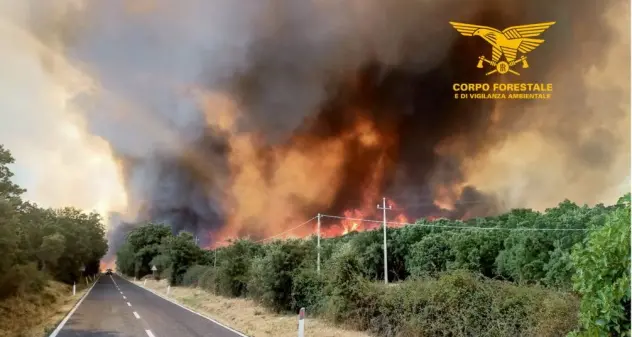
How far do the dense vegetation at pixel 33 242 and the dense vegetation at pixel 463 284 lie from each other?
8413 mm

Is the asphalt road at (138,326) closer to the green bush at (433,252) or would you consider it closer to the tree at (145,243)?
the green bush at (433,252)

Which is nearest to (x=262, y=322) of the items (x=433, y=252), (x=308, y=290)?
(x=308, y=290)

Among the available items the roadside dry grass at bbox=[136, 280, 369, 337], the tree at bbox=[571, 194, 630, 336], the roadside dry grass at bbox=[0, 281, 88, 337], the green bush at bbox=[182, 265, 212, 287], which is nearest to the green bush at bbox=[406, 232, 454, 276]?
the green bush at bbox=[182, 265, 212, 287]

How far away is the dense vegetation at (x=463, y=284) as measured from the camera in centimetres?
288

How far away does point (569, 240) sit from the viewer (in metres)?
34.4

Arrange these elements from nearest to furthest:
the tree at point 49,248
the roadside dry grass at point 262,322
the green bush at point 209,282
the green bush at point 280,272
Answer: the roadside dry grass at point 262,322, the green bush at point 280,272, the green bush at point 209,282, the tree at point 49,248

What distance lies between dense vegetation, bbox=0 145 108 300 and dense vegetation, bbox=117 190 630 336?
8.41 meters

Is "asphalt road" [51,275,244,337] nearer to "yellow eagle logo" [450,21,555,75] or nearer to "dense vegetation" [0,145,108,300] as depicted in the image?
"dense vegetation" [0,145,108,300]

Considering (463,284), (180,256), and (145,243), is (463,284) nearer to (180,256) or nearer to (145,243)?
(180,256)

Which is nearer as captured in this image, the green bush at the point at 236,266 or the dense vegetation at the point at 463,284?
the dense vegetation at the point at 463,284

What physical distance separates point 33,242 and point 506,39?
2996cm

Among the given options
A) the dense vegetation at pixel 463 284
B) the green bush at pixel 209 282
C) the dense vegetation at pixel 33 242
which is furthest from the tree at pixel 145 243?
the green bush at pixel 209 282

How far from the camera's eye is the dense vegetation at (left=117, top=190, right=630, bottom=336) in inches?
113

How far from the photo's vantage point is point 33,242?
1133 inches
